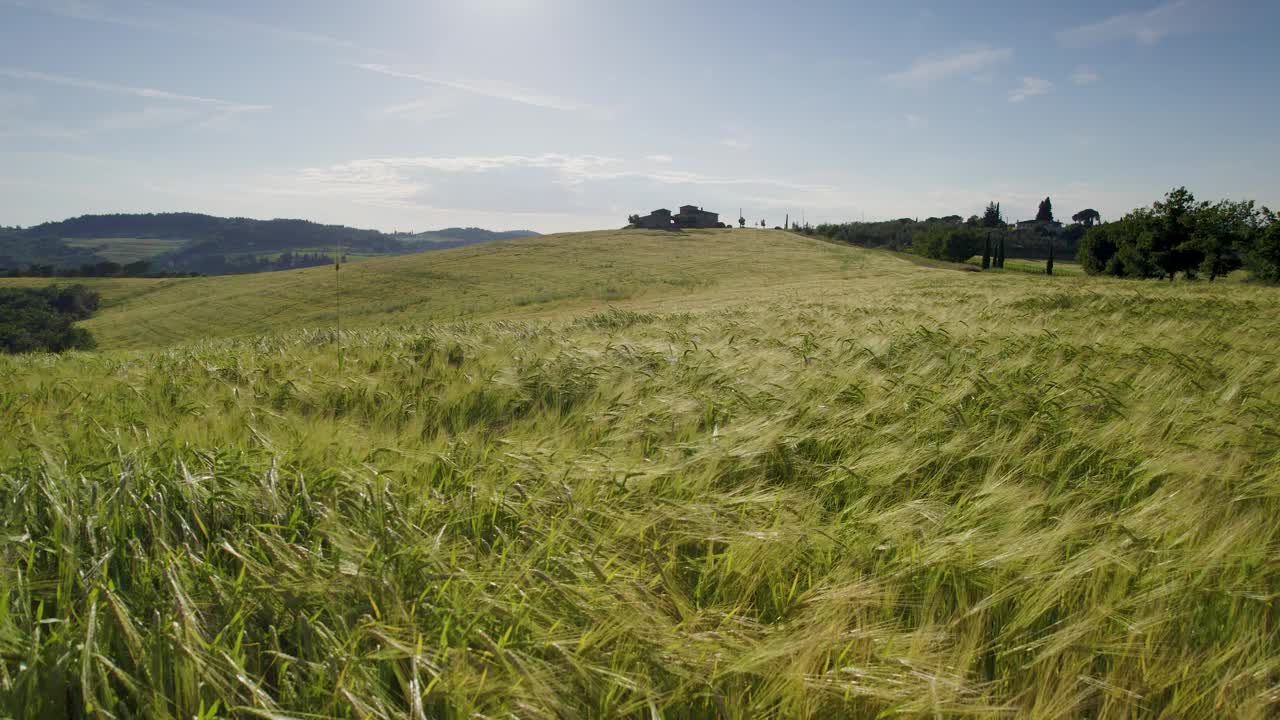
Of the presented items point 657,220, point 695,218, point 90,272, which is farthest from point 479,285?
point 90,272

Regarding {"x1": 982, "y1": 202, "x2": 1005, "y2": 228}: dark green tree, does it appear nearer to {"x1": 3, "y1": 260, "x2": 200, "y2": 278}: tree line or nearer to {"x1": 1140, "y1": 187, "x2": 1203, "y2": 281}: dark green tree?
{"x1": 1140, "y1": 187, "x2": 1203, "y2": 281}: dark green tree

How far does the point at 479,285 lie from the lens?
146 feet

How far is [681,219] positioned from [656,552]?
103 m

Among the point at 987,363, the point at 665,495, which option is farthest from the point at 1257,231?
the point at 665,495

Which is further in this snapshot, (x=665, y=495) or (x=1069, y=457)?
(x=1069, y=457)

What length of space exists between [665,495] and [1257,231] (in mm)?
70319

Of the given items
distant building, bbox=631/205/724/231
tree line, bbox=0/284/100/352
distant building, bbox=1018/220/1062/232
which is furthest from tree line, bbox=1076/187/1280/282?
tree line, bbox=0/284/100/352

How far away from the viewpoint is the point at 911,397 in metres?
2.92

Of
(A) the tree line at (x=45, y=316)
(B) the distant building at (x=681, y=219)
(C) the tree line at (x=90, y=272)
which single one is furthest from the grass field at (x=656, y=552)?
(C) the tree line at (x=90, y=272)

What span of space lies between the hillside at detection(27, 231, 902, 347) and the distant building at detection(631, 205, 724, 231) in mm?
30789

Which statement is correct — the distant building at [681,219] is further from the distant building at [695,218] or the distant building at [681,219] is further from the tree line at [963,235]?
the tree line at [963,235]

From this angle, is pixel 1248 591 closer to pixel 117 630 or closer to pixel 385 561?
pixel 385 561

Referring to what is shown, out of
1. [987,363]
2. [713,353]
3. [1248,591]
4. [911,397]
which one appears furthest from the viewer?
[713,353]

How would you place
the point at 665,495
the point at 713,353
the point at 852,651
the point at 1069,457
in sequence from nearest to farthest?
1. the point at 852,651
2. the point at 665,495
3. the point at 1069,457
4. the point at 713,353
